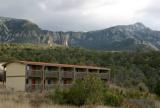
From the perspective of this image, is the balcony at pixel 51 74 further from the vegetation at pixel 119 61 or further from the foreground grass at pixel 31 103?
the foreground grass at pixel 31 103

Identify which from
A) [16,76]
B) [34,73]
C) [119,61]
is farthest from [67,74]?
[119,61]

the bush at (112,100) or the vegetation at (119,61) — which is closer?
the bush at (112,100)

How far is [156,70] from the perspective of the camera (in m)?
89.6

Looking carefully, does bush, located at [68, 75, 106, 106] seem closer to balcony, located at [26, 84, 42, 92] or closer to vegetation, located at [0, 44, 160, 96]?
balcony, located at [26, 84, 42, 92]

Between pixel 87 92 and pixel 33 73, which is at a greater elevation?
pixel 87 92

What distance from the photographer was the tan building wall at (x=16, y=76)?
57.5 m

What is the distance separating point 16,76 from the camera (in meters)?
58.6

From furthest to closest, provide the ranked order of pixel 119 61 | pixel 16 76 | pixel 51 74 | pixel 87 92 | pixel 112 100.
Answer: pixel 119 61, pixel 51 74, pixel 16 76, pixel 112 100, pixel 87 92

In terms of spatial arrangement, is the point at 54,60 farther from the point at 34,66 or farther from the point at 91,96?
the point at 91,96

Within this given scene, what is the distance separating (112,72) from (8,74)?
32831 millimetres

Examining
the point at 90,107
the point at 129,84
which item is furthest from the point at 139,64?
the point at 90,107

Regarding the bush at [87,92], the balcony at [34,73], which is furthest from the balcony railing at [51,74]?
the bush at [87,92]

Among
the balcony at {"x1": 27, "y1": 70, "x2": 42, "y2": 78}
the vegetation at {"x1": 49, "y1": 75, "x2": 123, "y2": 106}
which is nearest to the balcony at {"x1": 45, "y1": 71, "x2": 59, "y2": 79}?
the balcony at {"x1": 27, "y1": 70, "x2": 42, "y2": 78}

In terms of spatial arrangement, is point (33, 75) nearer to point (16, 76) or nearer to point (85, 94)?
point (16, 76)
